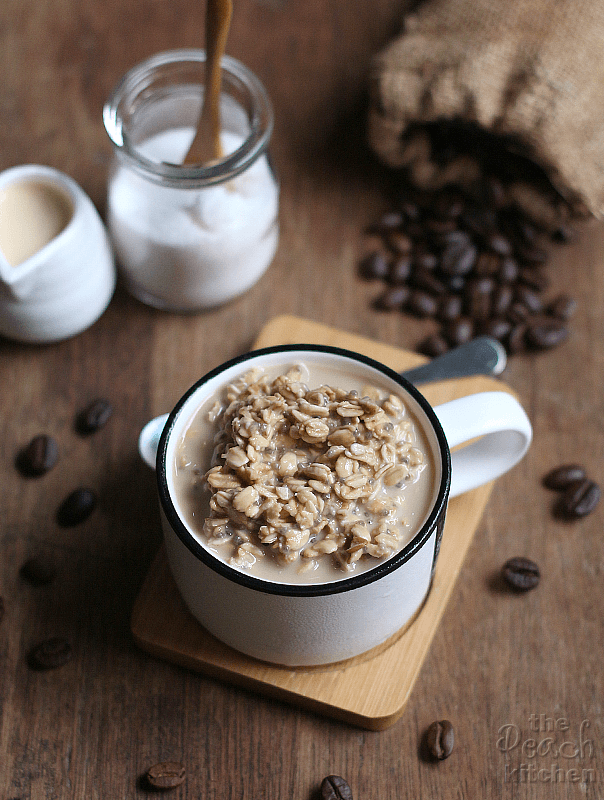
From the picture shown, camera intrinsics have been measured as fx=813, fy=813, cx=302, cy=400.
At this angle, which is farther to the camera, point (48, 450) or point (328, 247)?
point (328, 247)

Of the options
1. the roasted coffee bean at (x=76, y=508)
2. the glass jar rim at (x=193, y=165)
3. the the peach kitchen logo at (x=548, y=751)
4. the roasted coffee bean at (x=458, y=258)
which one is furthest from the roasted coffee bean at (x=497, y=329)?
the roasted coffee bean at (x=76, y=508)

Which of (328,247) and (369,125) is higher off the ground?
(369,125)

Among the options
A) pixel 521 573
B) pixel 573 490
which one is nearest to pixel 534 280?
pixel 573 490

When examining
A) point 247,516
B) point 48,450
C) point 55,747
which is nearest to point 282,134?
point 48,450

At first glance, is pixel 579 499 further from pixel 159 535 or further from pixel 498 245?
pixel 159 535

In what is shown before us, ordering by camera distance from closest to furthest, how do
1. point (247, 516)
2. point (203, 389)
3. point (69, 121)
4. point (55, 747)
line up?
point (247, 516)
point (203, 389)
point (55, 747)
point (69, 121)

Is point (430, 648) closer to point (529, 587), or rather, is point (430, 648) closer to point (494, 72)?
point (529, 587)
